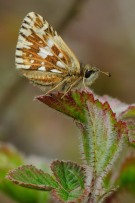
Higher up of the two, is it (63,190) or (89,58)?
(89,58)

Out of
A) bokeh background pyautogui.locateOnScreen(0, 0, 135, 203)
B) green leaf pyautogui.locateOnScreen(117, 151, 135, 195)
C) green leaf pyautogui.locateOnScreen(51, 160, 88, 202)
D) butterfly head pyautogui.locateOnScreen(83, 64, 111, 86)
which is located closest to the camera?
green leaf pyautogui.locateOnScreen(51, 160, 88, 202)

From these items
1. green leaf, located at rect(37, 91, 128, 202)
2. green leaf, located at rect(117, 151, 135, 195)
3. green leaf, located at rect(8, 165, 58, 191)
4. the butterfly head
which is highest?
the butterfly head

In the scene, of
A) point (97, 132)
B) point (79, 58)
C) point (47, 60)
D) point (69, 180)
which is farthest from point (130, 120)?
point (79, 58)

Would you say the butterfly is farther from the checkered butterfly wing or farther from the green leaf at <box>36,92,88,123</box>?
the green leaf at <box>36,92,88,123</box>

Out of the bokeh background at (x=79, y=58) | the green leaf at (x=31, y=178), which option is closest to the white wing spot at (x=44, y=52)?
the green leaf at (x=31, y=178)

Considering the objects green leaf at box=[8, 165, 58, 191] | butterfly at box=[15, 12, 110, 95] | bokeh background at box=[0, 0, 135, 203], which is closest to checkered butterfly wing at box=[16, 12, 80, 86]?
Answer: butterfly at box=[15, 12, 110, 95]

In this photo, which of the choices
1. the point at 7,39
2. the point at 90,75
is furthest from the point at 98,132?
the point at 7,39

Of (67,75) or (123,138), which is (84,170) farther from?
(67,75)
